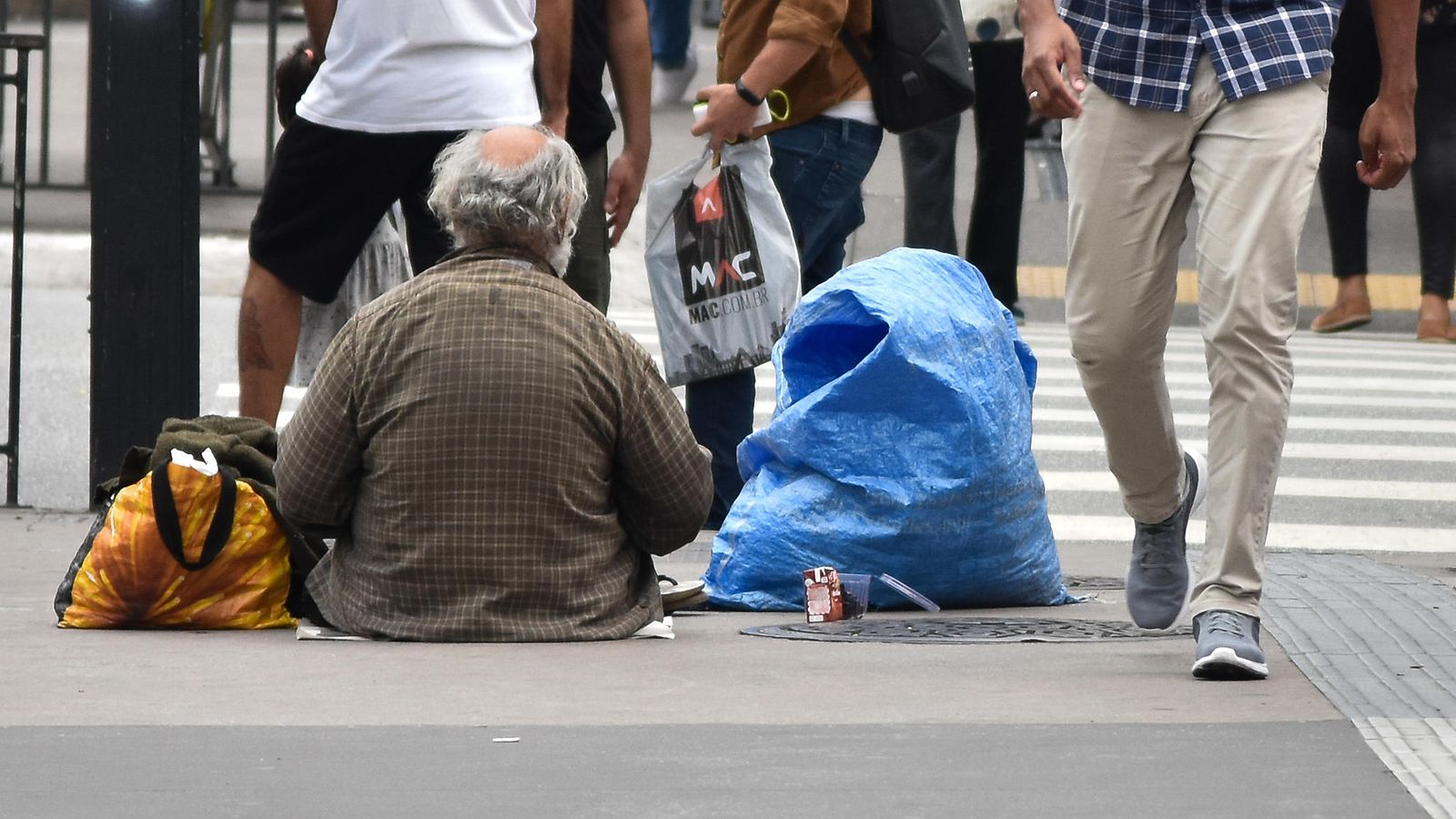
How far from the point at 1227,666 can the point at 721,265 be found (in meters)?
2.35

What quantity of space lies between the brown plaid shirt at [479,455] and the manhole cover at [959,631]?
384 mm

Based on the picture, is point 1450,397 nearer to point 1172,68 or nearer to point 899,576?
point 899,576

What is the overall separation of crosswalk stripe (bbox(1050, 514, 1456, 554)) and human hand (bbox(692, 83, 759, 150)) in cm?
144

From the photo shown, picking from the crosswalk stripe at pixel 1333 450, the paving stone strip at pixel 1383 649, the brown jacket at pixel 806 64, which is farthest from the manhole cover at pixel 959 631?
the crosswalk stripe at pixel 1333 450

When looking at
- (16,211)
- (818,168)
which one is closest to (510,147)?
(818,168)

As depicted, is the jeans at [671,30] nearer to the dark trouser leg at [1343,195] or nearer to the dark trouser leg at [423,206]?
the dark trouser leg at [1343,195]

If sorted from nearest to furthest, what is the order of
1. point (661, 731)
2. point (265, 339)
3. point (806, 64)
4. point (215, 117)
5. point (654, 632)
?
1. point (661, 731)
2. point (654, 632)
3. point (265, 339)
4. point (806, 64)
5. point (215, 117)

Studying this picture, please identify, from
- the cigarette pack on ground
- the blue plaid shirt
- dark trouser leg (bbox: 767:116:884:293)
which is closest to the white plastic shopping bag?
dark trouser leg (bbox: 767:116:884:293)

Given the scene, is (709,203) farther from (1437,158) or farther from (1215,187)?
(1437,158)

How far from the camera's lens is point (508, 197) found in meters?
4.70

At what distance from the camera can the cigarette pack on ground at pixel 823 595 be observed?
5.03m

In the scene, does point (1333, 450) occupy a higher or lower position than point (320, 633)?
lower

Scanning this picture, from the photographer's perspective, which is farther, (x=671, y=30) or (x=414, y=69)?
(x=671, y=30)

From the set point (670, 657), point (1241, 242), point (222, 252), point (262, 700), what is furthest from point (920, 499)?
point (222, 252)
